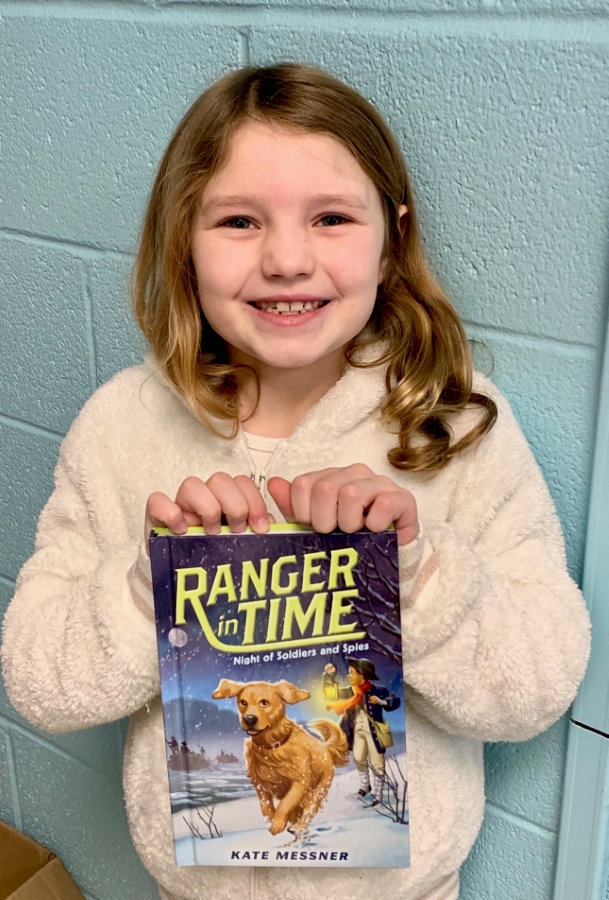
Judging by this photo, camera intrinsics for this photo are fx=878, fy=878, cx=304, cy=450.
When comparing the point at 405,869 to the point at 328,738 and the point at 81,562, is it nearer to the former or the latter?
the point at 328,738

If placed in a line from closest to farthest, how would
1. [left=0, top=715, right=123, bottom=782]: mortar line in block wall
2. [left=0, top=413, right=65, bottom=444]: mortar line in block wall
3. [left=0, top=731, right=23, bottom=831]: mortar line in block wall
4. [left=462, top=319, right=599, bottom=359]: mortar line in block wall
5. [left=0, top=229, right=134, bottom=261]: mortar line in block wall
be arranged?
[left=462, top=319, right=599, bottom=359]: mortar line in block wall
[left=0, top=229, right=134, bottom=261]: mortar line in block wall
[left=0, top=413, right=65, bottom=444]: mortar line in block wall
[left=0, top=715, right=123, bottom=782]: mortar line in block wall
[left=0, top=731, right=23, bottom=831]: mortar line in block wall

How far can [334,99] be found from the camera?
769 mm

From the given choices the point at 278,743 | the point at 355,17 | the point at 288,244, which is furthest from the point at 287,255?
the point at 278,743

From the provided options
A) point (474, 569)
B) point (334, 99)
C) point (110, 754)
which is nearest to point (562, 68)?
point (334, 99)

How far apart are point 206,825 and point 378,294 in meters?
0.50

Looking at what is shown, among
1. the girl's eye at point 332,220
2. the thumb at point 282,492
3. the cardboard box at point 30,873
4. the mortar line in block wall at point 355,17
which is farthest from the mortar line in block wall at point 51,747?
the mortar line in block wall at point 355,17

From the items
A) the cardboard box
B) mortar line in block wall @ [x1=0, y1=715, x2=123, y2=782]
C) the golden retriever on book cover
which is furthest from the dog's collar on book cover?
the cardboard box

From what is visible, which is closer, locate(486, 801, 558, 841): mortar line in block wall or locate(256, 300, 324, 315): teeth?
locate(256, 300, 324, 315): teeth

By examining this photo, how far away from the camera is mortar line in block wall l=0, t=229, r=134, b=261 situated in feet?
3.48

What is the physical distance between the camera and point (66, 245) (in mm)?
1110

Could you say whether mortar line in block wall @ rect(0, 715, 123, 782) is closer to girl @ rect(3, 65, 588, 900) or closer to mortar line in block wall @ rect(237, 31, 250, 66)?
girl @ rect(3, 65, 588, 900)

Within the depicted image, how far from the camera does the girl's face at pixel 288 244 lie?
74 centimetres

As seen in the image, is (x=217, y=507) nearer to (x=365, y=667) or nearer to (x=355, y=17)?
(x=365, y=667)

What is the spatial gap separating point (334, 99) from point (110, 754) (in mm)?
957
